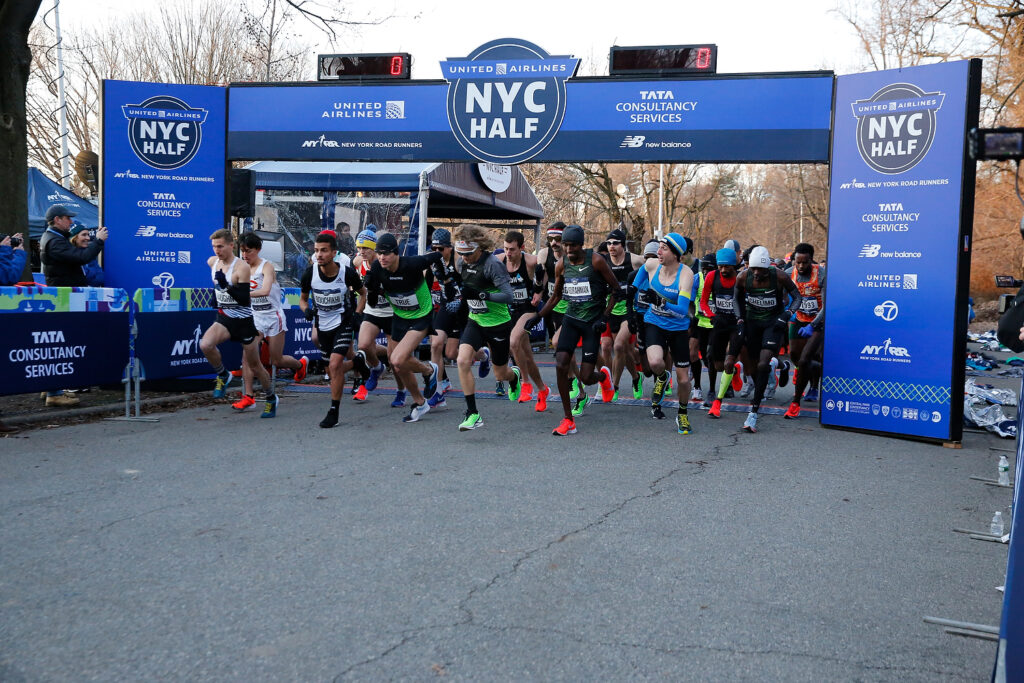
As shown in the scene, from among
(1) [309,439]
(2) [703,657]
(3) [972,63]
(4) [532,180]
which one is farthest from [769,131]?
(4) [532,180]

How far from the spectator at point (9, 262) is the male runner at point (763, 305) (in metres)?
8.06

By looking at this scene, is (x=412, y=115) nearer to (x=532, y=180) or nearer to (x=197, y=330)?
(x=197, y=330)

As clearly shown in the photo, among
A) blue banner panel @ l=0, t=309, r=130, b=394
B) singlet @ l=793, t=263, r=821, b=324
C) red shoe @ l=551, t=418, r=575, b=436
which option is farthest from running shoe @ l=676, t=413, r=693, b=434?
blue banner panel @ l=0, t=309, r=130, b=394

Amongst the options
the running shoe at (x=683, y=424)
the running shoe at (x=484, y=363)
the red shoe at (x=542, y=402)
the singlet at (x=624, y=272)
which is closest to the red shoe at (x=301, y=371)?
the running shoe at (x=484, y=363)

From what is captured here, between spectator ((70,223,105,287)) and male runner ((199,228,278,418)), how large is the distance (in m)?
1.90

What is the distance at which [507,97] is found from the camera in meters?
12.4

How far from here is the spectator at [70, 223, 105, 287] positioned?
11.4 metres

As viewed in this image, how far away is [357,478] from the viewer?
22.2ft

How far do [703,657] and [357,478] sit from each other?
3.75 meters

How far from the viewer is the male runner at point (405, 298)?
9.66m

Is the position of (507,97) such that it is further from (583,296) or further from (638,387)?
(638,387)

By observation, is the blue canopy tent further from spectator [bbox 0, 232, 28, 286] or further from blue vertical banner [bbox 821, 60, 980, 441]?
blue vertical banner [bbox 821, 60, 980, 441]

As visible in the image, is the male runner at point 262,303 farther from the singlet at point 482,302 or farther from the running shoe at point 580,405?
the running shoe at point 580,405

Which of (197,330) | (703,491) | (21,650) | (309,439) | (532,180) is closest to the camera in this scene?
(21,650)
